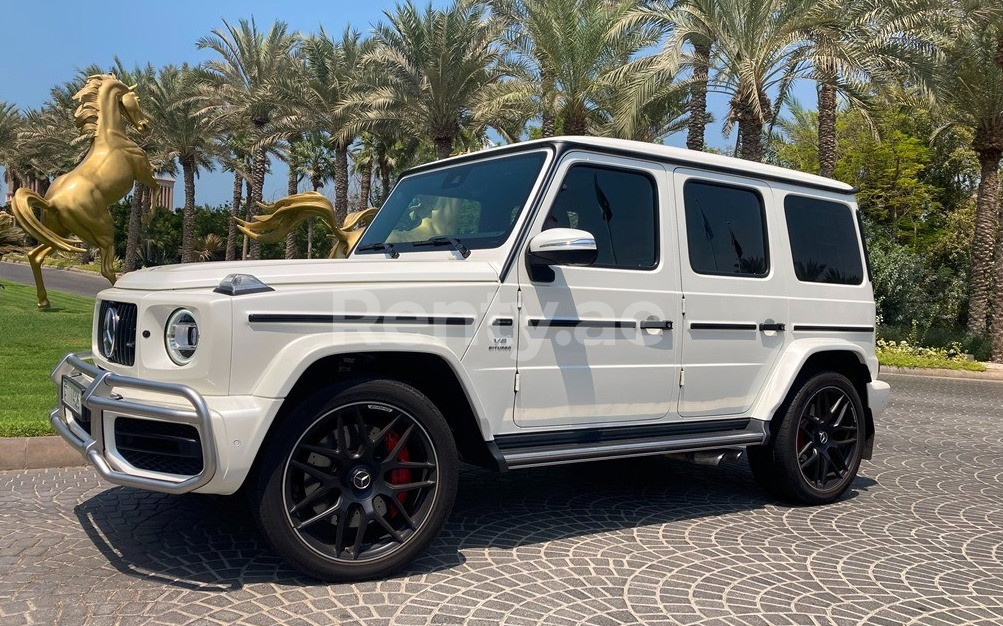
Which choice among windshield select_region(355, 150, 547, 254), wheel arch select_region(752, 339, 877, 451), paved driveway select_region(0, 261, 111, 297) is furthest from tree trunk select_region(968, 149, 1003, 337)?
paved driveway select_region(0, 261, 111, 297)

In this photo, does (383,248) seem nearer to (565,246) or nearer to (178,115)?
(565,246)

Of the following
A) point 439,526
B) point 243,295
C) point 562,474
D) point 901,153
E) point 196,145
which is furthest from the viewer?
point 196,145

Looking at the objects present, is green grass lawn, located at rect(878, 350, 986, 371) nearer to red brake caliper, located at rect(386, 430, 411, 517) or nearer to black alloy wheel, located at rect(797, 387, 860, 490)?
black alloy wheel, located at rect(797, 387, 860, 490)

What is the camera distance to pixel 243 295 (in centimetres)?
344

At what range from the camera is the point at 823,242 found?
5672mm

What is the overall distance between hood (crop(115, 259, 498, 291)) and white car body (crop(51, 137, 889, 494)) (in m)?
0.01

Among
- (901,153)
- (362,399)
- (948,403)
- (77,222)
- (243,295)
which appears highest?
(901,153)

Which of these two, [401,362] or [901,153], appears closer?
[401,362]

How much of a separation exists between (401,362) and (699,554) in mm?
1846

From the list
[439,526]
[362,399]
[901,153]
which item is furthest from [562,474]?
[901,153]

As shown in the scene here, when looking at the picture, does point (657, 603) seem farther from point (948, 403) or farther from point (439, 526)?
point (948, 403)

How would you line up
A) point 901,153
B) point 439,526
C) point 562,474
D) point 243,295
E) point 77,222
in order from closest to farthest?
point 243,295 < point 439,526 < point 562,474 < point 77,222 < point 901,153

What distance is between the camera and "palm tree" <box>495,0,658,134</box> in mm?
20625

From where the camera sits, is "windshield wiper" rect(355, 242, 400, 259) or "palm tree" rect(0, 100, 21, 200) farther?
"palm tree" rect(0, 100, 21, 200)
